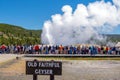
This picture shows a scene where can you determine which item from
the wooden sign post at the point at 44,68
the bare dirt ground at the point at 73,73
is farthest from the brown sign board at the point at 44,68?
the bare dirt ground at the point at 73,73

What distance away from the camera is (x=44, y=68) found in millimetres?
14758

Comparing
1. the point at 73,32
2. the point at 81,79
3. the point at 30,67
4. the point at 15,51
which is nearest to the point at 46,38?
the point at 73,32

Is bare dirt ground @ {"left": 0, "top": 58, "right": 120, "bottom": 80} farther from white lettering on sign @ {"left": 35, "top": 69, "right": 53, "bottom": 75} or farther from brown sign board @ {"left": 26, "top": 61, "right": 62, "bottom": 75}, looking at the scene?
white lettering on sign @ {"left": 35, "top": 69, "right": 53, "bottom": 75}

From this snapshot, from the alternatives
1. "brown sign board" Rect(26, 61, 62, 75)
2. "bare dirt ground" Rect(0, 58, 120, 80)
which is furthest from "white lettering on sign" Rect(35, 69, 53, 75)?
"bare dirt ground" Rect(0, 58, 120, 80)

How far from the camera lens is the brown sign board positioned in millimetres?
14766

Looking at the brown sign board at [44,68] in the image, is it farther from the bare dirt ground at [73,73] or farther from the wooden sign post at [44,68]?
the bare dirt ground at [73,73]

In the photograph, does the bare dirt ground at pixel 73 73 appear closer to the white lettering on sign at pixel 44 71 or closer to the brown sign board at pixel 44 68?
the brown sign board at pixel 44 68

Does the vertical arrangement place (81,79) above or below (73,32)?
below

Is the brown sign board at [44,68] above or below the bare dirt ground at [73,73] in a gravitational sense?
above

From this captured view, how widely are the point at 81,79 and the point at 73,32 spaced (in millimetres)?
Result: 122953

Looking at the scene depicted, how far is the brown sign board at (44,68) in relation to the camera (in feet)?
48.4

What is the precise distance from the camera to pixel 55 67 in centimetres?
1487

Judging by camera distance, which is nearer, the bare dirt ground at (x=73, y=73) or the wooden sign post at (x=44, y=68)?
the wooden sign post at (x=44, y=68)

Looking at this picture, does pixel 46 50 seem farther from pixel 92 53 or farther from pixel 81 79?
pixel 81 79
